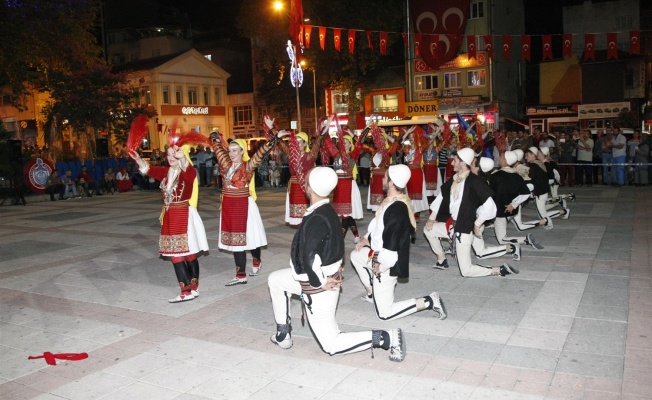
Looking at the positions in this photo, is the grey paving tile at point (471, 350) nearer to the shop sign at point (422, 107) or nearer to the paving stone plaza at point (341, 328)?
the paving stone plaza at point (341, 328)

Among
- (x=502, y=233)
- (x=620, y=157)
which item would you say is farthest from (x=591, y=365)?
(x=620, y=157)

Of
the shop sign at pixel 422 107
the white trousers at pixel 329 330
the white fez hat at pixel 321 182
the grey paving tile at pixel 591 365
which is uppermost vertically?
the shop sign at pixel 422 107

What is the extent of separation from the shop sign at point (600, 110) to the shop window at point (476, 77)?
23.8 ft

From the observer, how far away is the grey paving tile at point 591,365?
443 centimetres

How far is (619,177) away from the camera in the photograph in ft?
59.3

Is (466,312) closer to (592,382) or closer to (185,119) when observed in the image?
(592,382)

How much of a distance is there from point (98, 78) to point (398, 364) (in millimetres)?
28401

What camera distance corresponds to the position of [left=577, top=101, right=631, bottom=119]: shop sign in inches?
1516

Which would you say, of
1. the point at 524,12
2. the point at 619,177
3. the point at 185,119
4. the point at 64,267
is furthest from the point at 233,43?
the point at 64,267

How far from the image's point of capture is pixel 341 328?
575 centimetres

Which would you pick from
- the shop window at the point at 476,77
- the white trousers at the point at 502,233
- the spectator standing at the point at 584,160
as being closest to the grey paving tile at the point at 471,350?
the white trousers at the point at 502,233

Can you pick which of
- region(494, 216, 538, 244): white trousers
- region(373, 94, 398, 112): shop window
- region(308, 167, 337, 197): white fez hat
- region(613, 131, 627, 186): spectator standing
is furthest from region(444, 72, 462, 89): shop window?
region(308, 167, 337, 197): white fez hat

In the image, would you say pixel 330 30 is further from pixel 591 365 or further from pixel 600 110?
pixel 591 365

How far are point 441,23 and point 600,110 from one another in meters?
12.8
